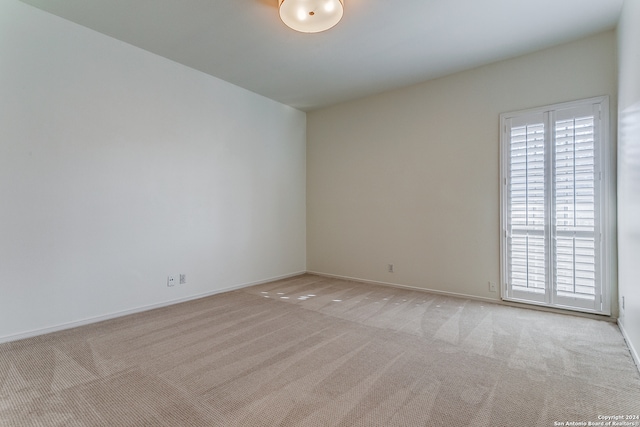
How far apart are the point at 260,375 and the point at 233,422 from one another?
47 cm

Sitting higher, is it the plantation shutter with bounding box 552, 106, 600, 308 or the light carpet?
the plantation shutter with bounding box 552, 106, 600, 308

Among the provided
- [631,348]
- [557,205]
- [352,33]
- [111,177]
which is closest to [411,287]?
[557,205]

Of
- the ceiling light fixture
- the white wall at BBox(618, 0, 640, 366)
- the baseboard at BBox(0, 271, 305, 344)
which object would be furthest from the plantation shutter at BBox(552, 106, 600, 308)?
the baseboard at BBox(0, 271, 305, 344)

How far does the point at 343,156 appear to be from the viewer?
17.2ft

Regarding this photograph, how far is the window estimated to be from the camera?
10.3ft

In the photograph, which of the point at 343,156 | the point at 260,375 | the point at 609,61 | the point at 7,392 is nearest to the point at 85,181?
the point at 7,392

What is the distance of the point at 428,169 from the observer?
4320 mm

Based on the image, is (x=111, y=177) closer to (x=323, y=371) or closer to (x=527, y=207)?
(x=323, y=371)

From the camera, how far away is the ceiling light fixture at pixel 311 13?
2.39m

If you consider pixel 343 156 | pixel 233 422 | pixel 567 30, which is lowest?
pixel 233 422

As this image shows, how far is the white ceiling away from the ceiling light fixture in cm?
27

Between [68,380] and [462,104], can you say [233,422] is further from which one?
[462,104]

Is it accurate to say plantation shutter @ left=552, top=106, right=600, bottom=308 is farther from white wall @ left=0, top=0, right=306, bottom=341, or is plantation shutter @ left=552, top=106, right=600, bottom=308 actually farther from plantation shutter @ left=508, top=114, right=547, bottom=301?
white wall @ left=0, top=0, right=306, bottom=341

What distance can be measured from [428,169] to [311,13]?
2.68 metres
